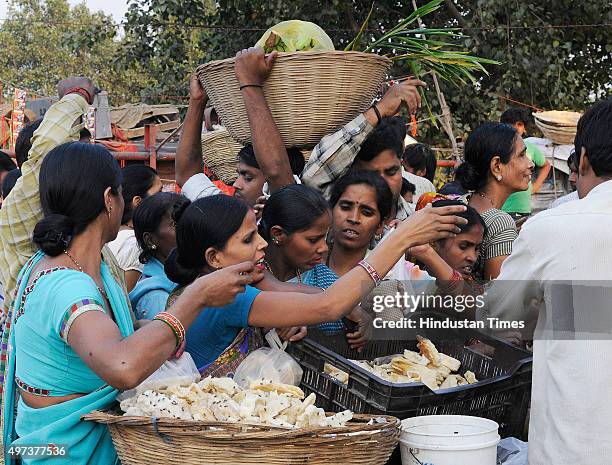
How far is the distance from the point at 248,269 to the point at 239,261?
391 millimetres

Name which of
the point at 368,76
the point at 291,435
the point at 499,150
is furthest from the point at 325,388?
the point at 499,150

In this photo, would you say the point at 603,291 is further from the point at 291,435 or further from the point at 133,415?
the point at 133,415

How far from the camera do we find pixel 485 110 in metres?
12.5

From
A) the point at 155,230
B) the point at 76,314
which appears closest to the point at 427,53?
the point at 155,230

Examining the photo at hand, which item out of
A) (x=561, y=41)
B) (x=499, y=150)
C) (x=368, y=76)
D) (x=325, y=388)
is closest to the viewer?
(x=325, y=388)

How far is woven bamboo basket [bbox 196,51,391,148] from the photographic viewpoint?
3.38m

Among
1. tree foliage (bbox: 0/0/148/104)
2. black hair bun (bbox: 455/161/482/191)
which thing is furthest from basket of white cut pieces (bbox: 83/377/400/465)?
tree foliage (bbox: 0/0/148/104)

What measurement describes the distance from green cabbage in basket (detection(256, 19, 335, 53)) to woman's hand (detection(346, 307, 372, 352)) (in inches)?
46.7

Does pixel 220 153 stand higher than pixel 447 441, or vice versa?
pixel 220 153

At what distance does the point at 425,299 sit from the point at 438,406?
38.8 inches

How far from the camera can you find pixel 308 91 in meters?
3.43

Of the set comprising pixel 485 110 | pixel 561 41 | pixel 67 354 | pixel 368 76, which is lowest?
pixel 485 110

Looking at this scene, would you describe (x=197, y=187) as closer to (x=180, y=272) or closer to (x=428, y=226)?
(x=180, y=272)

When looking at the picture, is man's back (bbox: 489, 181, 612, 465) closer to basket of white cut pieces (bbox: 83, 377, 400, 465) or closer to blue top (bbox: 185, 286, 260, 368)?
basket of white cut pieces (bbox: 83, 377, 400, 465)
